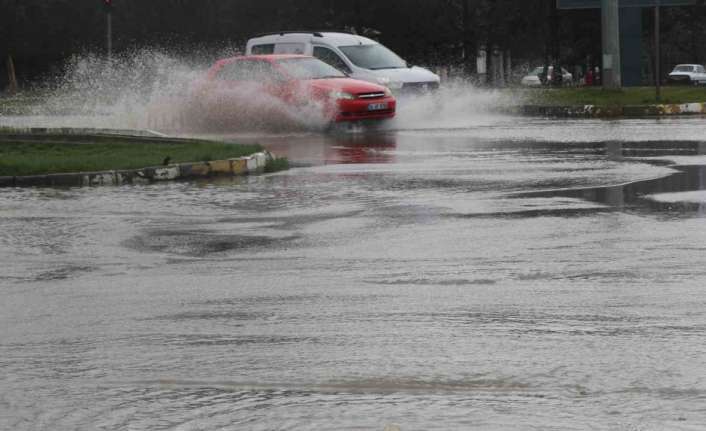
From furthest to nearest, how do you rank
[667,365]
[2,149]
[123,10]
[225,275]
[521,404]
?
[123,10] < [2,149] < [225,275] < [667,365] < [521,404]

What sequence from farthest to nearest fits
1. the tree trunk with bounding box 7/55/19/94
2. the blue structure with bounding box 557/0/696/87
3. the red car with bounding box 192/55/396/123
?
the tree trunk with bounding box 7/55/19/94 < the blue structure with bounding box 557/0/696/87 < the red car with bounding box 192/55/396/123

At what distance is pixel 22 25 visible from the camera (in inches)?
2717

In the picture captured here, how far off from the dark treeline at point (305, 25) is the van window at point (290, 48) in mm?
18761

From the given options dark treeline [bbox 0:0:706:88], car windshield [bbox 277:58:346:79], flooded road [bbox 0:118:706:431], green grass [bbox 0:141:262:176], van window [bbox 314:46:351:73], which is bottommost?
flooded road [bbox 0:118:706:431]

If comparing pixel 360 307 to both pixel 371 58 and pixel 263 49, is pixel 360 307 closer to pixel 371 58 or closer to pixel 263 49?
pixel 371 58

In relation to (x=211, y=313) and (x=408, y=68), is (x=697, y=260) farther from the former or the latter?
(x=408, y=68)

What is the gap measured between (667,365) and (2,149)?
17.1m

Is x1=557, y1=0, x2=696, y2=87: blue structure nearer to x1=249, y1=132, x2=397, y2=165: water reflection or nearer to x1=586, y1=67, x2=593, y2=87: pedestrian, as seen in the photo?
x1=249, y1=132, x2=397, y2=165: water reflection

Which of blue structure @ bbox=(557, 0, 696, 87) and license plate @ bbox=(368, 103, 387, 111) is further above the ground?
blue structure @ bbox=(557, 0, 696, 87)

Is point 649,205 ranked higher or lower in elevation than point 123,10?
lower

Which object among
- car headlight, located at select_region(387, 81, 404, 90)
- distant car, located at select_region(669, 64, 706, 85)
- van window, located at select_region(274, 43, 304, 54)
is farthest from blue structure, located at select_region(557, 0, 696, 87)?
distant car, located at select_region(669, 64, 706, 85)

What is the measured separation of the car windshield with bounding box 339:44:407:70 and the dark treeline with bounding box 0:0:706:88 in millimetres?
19039

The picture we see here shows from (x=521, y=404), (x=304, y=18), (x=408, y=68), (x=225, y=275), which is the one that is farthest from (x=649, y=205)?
(x=304, y=18)

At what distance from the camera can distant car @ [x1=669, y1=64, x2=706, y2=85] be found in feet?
255
